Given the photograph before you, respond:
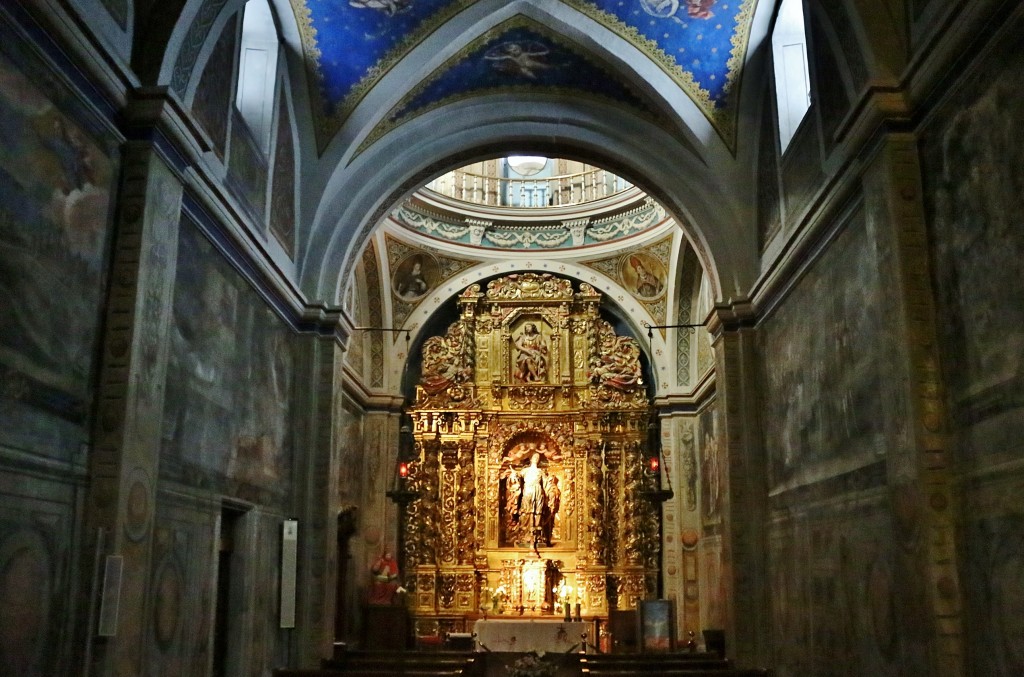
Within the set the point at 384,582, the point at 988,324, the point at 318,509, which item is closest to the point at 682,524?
the point at 384,582

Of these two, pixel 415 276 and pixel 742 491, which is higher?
pixel 415 276

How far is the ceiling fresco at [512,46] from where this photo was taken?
37.1ft

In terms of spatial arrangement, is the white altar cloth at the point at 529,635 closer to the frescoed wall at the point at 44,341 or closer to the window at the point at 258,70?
the window at the point at 258,70

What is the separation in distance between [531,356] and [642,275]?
3.14 metres

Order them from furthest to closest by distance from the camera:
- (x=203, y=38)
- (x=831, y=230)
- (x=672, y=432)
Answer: (x=672, y=432), (x=831, y=230), (x=203, y=38)

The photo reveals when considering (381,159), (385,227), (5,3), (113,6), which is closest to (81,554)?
(5,3)

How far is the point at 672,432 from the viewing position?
65.0 ft

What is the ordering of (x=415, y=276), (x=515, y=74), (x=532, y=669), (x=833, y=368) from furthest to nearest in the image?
(x=415, y=276), (x=515, y=74), (x=532, y=669), (x=833, y=368)

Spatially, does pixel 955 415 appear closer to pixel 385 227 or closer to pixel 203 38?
pixel 203 38

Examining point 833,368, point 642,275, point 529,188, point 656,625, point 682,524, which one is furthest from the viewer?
point 529,188

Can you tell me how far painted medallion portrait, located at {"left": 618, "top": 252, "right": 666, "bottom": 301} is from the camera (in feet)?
66.5

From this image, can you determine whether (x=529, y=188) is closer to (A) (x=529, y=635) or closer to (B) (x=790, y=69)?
(A) (x=529, y=635)

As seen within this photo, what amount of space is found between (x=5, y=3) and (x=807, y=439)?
26.7 feet

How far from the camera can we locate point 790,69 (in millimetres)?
10930
